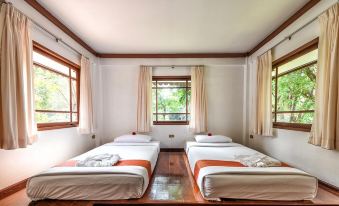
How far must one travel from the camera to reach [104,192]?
1912 mm

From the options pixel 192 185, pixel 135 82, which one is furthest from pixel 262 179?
pixel 135 82

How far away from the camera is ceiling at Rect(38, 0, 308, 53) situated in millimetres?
2367

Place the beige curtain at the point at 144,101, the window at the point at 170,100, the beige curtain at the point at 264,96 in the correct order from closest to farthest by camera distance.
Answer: the beige curtain at the point at 264,96, the beige curtain at the point at 144,101, the window at the point at 170,100

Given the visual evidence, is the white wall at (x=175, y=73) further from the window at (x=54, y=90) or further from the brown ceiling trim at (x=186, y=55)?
the window at (x=54, y=90)

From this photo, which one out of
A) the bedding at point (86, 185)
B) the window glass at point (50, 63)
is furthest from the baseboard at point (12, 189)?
the window glass at point (50, 63)

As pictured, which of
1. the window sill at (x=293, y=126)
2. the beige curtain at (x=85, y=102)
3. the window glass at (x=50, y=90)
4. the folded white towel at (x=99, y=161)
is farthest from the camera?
the beige curtain at (x=85, y=102)

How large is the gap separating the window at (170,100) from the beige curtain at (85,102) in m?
1.45

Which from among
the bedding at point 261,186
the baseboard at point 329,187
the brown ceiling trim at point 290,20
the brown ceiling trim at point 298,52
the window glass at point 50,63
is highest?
the brown ceiling trim at point 290,20

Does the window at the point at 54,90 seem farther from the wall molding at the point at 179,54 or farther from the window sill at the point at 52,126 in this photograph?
the wall molding at the point at 179,54

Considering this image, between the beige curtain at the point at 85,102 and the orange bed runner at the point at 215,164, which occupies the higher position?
the beige curtain at the point at 85,102

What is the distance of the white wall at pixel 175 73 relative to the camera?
4363 millimetres

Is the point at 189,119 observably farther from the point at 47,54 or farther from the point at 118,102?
the point at 47,54

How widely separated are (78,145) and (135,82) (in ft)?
6.07

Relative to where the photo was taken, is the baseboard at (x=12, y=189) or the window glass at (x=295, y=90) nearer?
the baseboard at (x=12, y=189)
